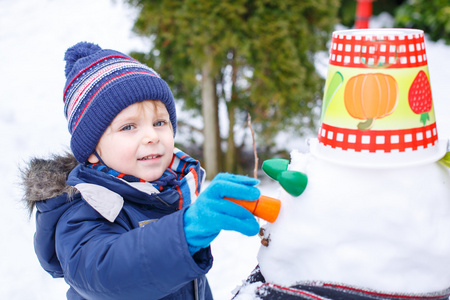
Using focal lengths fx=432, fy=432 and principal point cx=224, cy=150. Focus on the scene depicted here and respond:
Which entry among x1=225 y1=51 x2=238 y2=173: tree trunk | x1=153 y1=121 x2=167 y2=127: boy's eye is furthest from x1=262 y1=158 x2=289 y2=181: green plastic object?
x1=225 y1=51 x2=238 y2=173: tree trunk

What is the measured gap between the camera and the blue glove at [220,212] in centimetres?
95

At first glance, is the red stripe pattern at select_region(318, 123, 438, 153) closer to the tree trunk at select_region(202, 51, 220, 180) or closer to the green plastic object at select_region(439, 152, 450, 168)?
the green plastic object at select_region(439, 152, 450, 168)

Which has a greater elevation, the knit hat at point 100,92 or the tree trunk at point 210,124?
the knit hat at point 100,92

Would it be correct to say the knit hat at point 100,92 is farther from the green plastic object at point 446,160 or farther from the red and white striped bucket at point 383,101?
the green plastic object at point 446,160

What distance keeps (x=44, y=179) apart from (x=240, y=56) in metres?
2.70

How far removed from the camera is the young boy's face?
1.27m

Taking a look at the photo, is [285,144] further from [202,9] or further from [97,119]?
[97,119]

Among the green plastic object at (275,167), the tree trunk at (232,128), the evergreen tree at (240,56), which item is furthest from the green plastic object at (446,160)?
the tree trunk at (232,128)

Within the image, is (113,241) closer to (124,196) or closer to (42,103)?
(124,196)

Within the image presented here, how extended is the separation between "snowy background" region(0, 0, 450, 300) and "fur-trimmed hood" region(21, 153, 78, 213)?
780 millimetres

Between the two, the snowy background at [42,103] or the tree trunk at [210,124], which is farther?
the tree trunk at [210,124]

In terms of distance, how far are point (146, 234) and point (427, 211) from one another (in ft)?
2.02

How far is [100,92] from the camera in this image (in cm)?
127

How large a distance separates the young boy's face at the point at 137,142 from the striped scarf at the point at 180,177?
0.07ft
